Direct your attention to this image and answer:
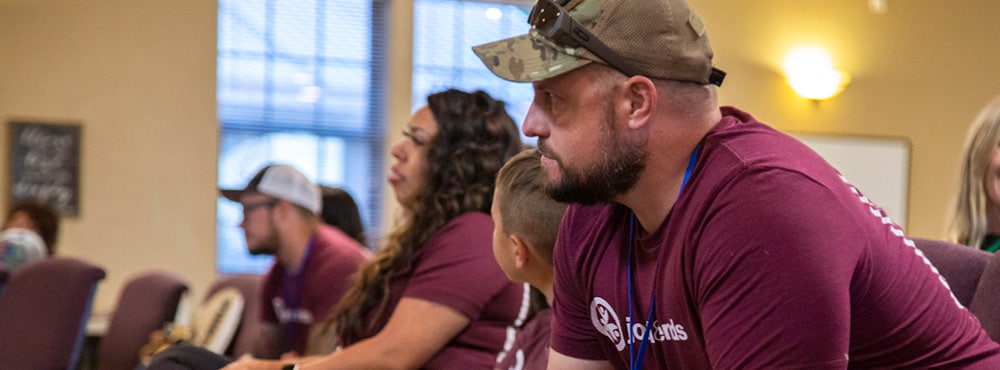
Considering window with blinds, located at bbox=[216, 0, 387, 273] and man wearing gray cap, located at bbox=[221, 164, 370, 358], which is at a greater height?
window with blinds, located at bbox=[216, 0, 387, 273]

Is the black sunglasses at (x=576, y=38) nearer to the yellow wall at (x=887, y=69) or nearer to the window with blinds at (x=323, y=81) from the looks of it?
the window with blinds at (x=323, y=81)

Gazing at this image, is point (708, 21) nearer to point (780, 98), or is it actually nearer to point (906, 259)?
point (780, 98)

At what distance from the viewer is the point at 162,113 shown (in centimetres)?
556

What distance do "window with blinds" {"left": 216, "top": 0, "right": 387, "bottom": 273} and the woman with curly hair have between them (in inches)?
131

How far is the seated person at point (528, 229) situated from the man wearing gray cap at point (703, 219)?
0.53m

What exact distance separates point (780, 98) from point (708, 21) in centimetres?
61

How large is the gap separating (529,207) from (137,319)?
8.00ft

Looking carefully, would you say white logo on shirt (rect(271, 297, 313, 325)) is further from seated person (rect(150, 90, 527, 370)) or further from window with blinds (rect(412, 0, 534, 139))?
window with blinds (rect(412, 0, 534, 139))

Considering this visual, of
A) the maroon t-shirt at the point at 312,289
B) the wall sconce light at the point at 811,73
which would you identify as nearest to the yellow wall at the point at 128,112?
the maroon t-shirt at the point at 312,289

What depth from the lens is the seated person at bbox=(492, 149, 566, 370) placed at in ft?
6.22

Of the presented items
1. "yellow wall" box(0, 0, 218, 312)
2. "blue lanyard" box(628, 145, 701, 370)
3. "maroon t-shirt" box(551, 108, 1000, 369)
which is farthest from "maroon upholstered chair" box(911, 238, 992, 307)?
"yellow wall" box(0, 0, 218, 312)

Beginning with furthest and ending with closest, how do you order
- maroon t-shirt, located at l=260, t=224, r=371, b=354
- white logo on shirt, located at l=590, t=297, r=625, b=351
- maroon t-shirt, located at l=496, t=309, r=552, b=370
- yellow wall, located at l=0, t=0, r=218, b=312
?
yellow wall, located at l=0, t=0, r=218, b=312 → maroon t-shirt, located at l=260, t=224, r=371, b=354 → maroon t-shirt, located at l=496, t=309, r=552, b=370 → white logo on shirt, located at l=590, t=297, r=625, b=351

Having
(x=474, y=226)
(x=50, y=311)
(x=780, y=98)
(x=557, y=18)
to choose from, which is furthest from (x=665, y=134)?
(x=780, y=98)

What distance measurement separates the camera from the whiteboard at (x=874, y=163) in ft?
20.6
